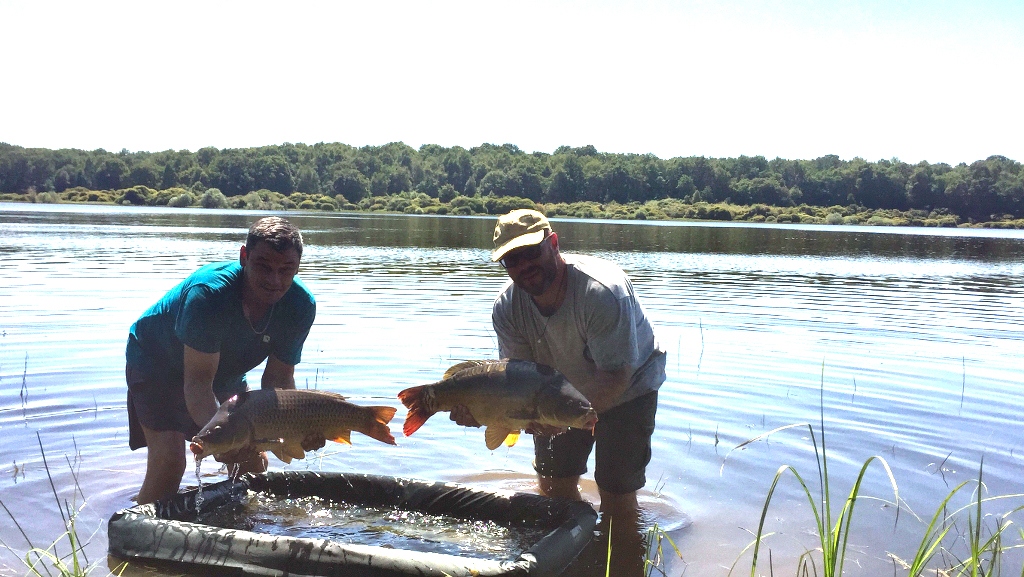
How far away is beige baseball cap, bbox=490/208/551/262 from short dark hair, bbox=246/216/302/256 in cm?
117

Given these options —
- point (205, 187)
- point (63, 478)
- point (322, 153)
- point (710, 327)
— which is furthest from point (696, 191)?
point (63, 478)

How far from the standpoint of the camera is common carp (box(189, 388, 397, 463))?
5.20m

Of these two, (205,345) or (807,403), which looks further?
(807,403)

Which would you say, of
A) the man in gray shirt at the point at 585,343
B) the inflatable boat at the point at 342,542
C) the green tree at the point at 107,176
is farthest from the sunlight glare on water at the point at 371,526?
the green tree at the point at 107,176

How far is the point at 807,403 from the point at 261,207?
10542 cm

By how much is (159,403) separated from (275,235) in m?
1.47

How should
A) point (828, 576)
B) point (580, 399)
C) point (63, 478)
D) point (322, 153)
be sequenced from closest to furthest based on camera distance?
point (828, 576)
point (580, 399)
point (63, 478)
point (322, 153)

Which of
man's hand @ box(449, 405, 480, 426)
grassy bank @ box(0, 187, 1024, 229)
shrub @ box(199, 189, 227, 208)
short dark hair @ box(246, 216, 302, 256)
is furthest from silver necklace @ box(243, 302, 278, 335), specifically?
shrub @ box(199, 189, 227, 208)

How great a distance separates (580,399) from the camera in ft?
17.0

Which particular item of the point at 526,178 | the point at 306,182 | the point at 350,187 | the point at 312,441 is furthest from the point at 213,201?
the point at 312,441

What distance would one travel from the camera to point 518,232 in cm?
542

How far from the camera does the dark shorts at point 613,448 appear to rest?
609 centimetres

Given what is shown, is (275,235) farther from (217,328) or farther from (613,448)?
(613,448)

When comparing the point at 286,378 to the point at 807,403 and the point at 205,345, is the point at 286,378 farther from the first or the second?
the point at 807,403
